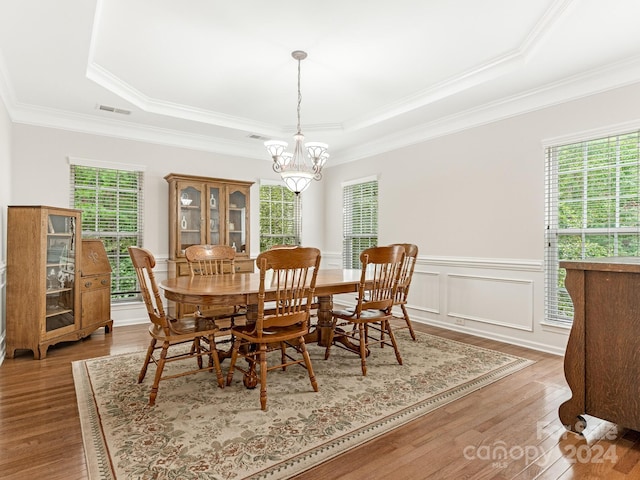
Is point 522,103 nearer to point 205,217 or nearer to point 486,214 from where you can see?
point 486,214

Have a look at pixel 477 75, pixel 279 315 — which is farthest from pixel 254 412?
pixel 477 75

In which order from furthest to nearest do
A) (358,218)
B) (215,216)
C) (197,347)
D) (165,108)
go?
(358,218) < (215,216) < (165,108) < (197,347)

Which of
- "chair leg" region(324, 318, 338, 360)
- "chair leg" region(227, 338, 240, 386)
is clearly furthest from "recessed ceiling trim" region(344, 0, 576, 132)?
"chair leg" region(227, 338, 240, 386)

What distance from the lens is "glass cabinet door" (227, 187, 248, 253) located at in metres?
5.39

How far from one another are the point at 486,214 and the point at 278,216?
327 cm

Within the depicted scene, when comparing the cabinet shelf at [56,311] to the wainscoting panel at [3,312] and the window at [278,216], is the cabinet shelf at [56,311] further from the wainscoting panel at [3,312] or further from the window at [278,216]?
the window at [278,216]

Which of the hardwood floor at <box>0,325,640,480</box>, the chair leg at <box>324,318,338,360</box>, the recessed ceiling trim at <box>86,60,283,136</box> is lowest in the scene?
the hardwood floor at <box>0,325,640,480</box>

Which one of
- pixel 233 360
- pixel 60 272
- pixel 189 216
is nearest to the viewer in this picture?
pixel 233 360

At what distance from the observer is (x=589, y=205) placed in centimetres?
347

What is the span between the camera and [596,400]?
2053mm

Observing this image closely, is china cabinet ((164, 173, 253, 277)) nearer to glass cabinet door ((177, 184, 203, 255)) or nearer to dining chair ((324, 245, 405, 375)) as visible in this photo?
glass cabinet door ((177, 184, 203, 255))

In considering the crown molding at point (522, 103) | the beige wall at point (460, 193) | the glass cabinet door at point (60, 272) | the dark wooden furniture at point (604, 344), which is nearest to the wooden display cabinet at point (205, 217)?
the beige wall at point (460, 193)

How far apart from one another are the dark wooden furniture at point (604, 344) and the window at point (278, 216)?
4548 millimetres

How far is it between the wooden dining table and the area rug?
1.18ft
